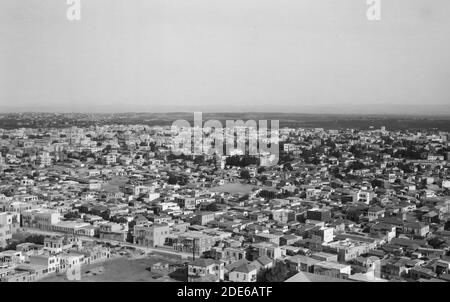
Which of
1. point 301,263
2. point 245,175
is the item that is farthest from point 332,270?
point 245,175

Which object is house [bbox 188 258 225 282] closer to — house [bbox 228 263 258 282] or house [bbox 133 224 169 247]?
house [bbox 228 263 258 282]

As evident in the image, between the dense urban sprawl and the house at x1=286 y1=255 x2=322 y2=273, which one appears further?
the dense urban sprawl

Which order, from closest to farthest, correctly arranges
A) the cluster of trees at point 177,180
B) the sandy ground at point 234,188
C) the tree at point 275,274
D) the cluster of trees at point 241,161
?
the tree at point 275,274 < the sandy ground at point 234,188 < the cluster of trees at point 177,180 < the cluster of trees at point 241,161

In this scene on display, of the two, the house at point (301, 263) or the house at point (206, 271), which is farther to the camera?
the house at point (301, 263)

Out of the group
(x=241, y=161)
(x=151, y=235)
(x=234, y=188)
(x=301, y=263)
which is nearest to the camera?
(x=301, y=263)

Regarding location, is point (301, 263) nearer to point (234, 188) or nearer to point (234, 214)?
point (234, 214)

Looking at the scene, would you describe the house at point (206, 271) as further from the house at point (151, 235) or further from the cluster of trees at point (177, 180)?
the cluster of trees at point (177, 180)

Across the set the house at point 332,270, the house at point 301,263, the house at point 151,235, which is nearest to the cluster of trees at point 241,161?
the house at point 151,235

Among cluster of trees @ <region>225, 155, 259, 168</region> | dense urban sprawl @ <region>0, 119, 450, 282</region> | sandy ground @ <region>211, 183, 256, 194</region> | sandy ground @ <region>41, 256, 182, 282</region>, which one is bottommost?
sandy ground @ <region>41, 256, 182, 282</region>

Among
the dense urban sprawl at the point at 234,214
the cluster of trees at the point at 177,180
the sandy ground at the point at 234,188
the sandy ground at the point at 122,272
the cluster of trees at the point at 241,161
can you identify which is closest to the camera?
the sandy ground at the point at 122,272

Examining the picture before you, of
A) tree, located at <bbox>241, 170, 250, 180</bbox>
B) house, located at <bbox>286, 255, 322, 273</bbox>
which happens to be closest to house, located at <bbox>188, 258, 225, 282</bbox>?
house, located at <bbox>286, 255, 322, 273</bbox>
